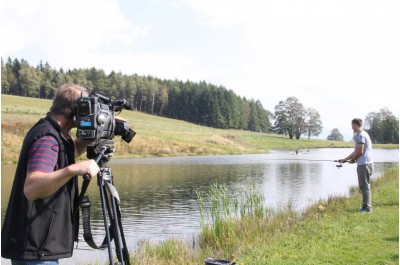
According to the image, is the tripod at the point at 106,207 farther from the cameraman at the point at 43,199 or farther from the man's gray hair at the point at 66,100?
the man's gray hair at the point at 66,100

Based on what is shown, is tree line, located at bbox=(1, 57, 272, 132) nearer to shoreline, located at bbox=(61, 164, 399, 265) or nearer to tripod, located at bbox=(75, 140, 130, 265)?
shoreline, located at bbox=(61, 164, 399, 265)

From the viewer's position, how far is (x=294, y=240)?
6.69 m

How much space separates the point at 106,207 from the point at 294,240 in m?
4.44

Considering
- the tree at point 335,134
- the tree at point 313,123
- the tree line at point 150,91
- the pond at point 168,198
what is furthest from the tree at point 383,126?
the pond at point 168,198

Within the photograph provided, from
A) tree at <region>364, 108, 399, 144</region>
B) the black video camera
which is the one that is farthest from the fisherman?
tree at <region>364, 108, 399, 144</region>

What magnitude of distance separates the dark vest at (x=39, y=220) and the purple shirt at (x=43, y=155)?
0.13ft

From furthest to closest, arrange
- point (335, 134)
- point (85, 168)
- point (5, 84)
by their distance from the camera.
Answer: point (335, 134) < point (5, 84) < point (85, 168)

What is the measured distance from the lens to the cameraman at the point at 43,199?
98.3 inches

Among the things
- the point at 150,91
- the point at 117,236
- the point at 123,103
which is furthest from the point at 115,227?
the point at 150,91

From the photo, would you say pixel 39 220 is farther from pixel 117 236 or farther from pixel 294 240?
pixel 294 240

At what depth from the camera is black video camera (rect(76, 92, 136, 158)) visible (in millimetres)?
2699

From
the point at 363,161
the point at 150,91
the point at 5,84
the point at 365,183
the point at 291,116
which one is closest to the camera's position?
the point at 365,183

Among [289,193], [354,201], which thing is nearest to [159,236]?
[354,201]

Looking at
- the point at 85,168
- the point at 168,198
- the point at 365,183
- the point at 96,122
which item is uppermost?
the point at 96,122
